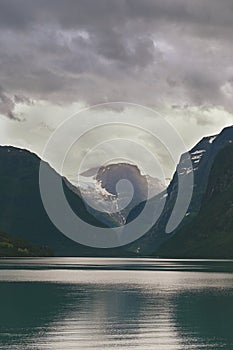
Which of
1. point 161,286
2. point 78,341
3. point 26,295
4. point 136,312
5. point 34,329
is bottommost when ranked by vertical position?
point 78,341

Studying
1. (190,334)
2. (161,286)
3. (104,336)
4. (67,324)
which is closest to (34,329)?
(67,324)

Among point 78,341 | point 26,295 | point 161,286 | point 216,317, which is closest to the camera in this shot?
point 78,341

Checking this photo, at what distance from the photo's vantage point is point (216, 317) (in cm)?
9881

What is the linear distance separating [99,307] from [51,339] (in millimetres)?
36174

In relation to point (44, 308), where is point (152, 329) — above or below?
below

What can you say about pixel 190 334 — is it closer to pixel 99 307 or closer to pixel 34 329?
pixel 34 329

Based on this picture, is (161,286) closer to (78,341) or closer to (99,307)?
(99,307)

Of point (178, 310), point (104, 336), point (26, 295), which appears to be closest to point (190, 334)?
point (104, 336)

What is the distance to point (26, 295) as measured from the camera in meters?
135

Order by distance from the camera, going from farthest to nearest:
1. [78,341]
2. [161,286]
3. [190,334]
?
[161,286], [190,334], [78,341]

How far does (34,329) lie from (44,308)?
25.9 meters

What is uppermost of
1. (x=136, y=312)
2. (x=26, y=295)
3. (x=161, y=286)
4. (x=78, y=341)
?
(x=161, y=286)

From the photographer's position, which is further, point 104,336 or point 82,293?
point 82,293

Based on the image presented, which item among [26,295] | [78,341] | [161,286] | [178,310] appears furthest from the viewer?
[161,286]
